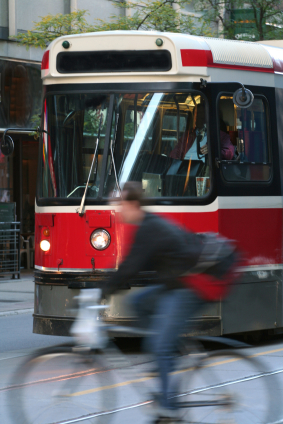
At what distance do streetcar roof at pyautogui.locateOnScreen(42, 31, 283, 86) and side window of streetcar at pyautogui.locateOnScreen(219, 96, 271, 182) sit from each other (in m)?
0.35

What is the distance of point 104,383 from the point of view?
4914 mm

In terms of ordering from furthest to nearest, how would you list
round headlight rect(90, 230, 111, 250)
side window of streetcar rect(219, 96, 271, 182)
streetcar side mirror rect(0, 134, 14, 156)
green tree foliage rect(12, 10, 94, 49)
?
green tree foliage rect(12, 10, 94, 49) → streetcar side mirror rect(0, 134, 14, 156) → side window of streetcar rect(219, 96, 271, 182) → round headlight rect(90, 230, 111, 250)

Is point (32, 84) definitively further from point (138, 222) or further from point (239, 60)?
point (138, 222)

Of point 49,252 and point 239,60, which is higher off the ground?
point 239,60

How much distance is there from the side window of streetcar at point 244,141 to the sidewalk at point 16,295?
6.02 m

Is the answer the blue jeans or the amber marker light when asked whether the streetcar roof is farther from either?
the blue jeans

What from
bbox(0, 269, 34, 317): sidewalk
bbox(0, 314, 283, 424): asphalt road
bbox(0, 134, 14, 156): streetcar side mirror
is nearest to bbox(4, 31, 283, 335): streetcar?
bbox(0, 134, 14, 156): streetcar side mirror

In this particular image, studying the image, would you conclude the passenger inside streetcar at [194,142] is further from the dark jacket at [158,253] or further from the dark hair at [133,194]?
the dark jacket at [158,253]

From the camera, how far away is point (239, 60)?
28.3 ft

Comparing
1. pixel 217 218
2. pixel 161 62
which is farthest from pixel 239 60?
pixel 217 218

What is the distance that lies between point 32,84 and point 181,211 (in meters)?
12.6

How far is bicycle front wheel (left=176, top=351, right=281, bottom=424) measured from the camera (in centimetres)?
482

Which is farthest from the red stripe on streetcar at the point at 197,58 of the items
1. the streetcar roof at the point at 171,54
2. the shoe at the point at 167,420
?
the shoe at the point at 167,420

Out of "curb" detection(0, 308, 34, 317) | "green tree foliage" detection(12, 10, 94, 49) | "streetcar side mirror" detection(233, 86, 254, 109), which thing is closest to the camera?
"streetcar side mirror" detection(233, 86, 254, 109)
